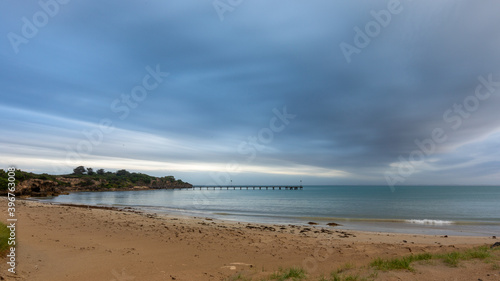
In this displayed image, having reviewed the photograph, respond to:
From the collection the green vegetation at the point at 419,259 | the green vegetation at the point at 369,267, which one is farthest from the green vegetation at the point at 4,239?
the green vegetation at the point at 419,259

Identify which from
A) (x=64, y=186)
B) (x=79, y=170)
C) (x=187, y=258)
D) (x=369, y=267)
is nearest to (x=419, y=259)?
(x=369, y=267)

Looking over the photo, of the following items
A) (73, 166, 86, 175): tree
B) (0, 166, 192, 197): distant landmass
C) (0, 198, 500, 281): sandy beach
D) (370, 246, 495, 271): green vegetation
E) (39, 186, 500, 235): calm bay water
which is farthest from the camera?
(73, 166, 86, 175): tree

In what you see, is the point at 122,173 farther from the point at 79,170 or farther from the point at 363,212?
the point at 363,212

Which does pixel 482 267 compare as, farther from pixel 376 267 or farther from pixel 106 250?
pixel 106 250

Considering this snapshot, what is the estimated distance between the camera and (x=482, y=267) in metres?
6.99

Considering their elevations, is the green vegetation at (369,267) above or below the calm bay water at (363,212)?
above

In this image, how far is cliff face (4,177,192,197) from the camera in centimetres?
6462

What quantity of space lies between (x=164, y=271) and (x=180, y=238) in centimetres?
607

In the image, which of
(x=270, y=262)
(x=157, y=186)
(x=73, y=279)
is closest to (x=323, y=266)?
(x=270, y=262)

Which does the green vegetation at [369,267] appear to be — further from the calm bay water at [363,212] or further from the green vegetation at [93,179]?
the green vegetation at [93,179]

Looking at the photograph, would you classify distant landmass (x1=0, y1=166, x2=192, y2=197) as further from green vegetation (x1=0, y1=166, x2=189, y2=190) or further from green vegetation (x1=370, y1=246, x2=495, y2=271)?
green vegetation (x1=370, y1=246, x2=495, y2=271)

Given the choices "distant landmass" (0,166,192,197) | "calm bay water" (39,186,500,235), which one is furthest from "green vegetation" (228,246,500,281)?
"distant landmass" (0,166,192,197)

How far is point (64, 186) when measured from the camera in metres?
108

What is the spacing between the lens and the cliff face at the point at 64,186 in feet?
212
